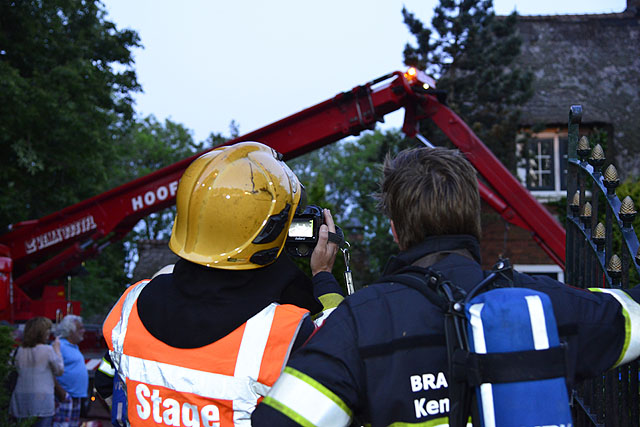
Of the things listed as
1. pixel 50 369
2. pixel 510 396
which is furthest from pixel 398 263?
pixel 50 369

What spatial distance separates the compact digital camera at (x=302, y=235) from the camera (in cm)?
232

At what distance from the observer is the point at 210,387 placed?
1.81 meters

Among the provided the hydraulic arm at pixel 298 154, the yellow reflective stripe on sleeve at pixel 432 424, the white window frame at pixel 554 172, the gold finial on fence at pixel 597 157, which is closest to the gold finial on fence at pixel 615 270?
the gold finial on fence at pixel 597 157

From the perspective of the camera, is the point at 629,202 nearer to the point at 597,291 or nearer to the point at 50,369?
the point at 597,291

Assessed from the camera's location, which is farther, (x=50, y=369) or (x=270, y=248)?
(x=50, y=369)

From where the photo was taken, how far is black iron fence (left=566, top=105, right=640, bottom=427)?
2.25 meters

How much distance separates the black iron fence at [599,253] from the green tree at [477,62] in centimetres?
939

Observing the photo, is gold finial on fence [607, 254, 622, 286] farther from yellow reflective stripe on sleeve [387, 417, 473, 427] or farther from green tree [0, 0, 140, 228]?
green tree [0, 0, 140, 228]

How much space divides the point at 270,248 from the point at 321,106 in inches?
253

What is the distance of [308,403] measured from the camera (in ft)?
4.80

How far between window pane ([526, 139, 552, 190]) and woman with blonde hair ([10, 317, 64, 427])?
1005 centimetres

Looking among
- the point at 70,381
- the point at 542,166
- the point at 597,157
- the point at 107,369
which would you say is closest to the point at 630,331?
the point at 597,157

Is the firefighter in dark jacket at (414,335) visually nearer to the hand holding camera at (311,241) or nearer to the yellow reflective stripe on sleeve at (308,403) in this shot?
the yellow reflective stripe on sleeve at (308,403)

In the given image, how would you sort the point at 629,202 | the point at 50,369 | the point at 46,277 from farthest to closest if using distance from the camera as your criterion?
the point at 46,277 < the point at 50,369 < the point at 629,202
